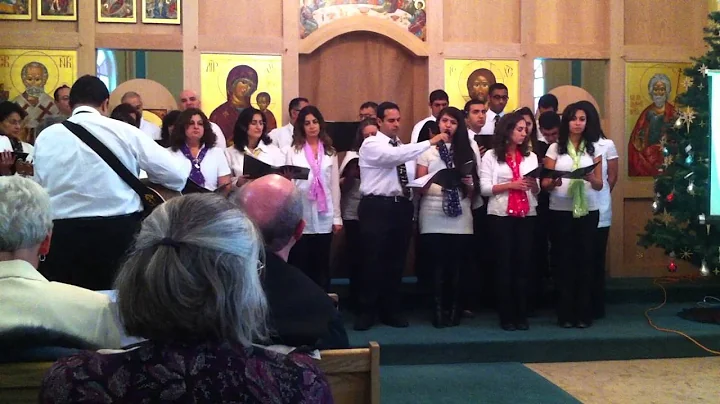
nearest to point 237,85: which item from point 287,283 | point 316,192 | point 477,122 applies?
point 316,192

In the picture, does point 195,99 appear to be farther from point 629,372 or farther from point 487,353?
point 629,372

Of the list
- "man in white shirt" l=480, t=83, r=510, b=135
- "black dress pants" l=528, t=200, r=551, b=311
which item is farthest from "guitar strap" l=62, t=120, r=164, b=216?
"man in white shirt" l=480, t=83, r=510, b=135

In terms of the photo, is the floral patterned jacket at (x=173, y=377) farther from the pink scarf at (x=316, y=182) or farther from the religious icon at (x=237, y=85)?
the religious icon at (x=237, y=85)

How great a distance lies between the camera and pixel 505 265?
6.03m

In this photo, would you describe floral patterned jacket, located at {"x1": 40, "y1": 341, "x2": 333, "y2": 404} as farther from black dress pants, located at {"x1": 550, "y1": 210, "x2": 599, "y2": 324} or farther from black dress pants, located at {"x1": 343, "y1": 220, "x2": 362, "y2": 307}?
black dress pants, located at {"x1": 550, "y1": 210, "x2": 599, "y2": 324}

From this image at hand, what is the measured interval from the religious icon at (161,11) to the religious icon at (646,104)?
4307 millimetres

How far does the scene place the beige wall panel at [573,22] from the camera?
8.18 metres

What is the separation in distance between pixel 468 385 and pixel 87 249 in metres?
2.38

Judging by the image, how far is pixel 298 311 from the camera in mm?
2234

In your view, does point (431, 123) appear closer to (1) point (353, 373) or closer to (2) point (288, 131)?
(2) point (288, 131)

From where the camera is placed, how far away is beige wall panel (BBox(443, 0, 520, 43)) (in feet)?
26.3

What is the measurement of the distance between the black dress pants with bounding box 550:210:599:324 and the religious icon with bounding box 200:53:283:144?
2853mm

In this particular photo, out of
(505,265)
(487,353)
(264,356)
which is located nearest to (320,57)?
(505,265)

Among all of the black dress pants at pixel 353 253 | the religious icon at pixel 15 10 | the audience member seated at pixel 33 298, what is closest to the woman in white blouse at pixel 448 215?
the black dress pants at pixel 353 253
